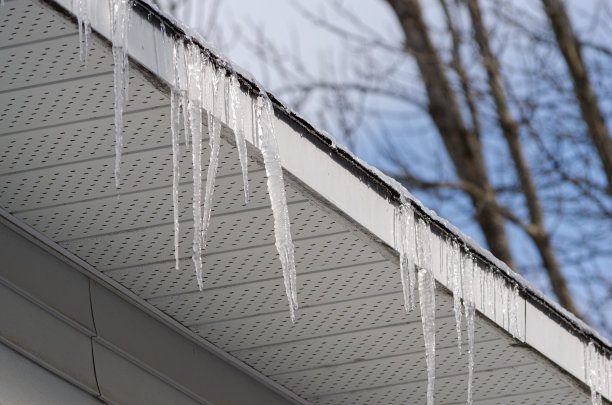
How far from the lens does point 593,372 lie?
11.8 feet

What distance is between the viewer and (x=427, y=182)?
14438 millimetres

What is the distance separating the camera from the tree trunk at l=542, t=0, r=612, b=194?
13492 millimetres

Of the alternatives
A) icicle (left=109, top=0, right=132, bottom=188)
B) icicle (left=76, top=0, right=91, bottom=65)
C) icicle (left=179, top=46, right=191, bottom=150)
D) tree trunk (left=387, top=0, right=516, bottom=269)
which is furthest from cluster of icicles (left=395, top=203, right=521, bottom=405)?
tree trunk (left=387, top=0, right=516, bottom=269)

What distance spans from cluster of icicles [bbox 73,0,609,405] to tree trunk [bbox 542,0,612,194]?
1044cm

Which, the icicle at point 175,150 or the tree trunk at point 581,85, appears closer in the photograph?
the icicle at point 175,150

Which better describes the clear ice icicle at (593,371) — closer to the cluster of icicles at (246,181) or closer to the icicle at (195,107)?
the cluster of icicles at (246,181)

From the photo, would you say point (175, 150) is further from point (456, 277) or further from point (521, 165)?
point (521, 165)

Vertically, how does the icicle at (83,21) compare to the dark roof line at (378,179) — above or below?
below

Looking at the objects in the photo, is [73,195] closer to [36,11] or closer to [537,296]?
[36,11]

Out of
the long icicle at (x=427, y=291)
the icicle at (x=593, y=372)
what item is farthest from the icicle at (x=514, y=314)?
the icicle at (x=593, y=372)

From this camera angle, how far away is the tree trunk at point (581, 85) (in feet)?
44.3

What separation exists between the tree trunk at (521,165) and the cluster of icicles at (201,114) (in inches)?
417

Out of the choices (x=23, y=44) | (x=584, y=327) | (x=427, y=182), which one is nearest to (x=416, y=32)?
(x=427, y=182)

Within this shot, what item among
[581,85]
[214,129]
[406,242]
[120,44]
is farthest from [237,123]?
[581,85]
